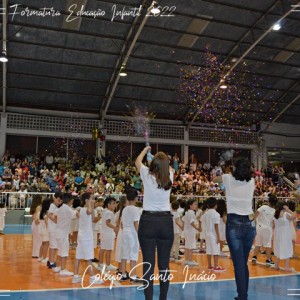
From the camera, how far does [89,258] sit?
18.5 ft

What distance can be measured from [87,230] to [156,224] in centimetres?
275

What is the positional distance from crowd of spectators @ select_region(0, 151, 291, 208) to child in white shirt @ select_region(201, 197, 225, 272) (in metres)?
6.90

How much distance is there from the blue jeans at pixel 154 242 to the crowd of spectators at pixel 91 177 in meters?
10.4

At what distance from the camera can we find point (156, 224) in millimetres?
3191

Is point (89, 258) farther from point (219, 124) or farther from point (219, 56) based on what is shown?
point (219, 124)

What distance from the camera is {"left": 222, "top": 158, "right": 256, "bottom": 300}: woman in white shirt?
3.59 m

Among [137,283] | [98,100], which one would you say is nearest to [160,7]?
[98,100]

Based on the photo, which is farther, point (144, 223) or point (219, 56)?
point (219, 56)

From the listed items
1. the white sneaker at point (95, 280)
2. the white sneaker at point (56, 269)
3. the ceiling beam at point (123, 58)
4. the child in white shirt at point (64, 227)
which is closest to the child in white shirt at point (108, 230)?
the child in white shirt at point (64, 227)

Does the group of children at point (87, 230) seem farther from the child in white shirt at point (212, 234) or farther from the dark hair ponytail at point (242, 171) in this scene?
the dark hair ponytail at point (242, 171)

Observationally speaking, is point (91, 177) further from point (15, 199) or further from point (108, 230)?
point (108, 230)

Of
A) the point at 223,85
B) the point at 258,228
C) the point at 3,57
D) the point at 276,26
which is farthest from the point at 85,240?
the point at 223,85

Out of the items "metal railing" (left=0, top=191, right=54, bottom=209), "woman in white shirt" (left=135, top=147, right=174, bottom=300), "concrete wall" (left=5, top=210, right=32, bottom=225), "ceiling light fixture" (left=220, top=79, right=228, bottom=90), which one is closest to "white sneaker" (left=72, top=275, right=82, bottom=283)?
"woman in white shirt" (left=135, top=147, right=174, bottom=300)

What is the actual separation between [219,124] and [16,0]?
13.1 metres
